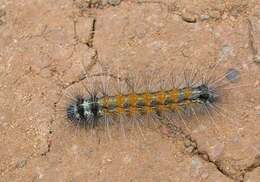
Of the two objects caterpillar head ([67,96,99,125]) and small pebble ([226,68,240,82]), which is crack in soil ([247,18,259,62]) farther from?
caterpillar head ([67,96,99,125])

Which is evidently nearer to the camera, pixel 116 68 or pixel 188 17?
pixel 116 68

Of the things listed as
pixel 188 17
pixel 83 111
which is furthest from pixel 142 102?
pixel 188 17

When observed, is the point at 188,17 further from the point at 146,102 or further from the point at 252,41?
the point at 146,102

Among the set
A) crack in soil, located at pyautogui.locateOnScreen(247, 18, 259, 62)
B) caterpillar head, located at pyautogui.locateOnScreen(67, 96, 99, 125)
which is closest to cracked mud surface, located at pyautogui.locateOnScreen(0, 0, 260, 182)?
crack in soil, located at pyautogui.locateOnScreen(247, 18, 259, 62)

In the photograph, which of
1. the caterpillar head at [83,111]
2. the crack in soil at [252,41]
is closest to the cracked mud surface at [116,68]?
the crack in soil at [252,41]

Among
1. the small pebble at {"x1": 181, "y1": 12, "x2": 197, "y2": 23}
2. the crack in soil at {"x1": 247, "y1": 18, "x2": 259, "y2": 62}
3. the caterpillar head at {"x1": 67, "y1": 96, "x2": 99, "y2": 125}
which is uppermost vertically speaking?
the small pebble at {"x1": 181, "y1": 12, "x2": 197, "y2": 23}

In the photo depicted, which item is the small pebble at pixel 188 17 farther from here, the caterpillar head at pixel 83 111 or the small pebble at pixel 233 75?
the caterpillar head at pixel 83 111
